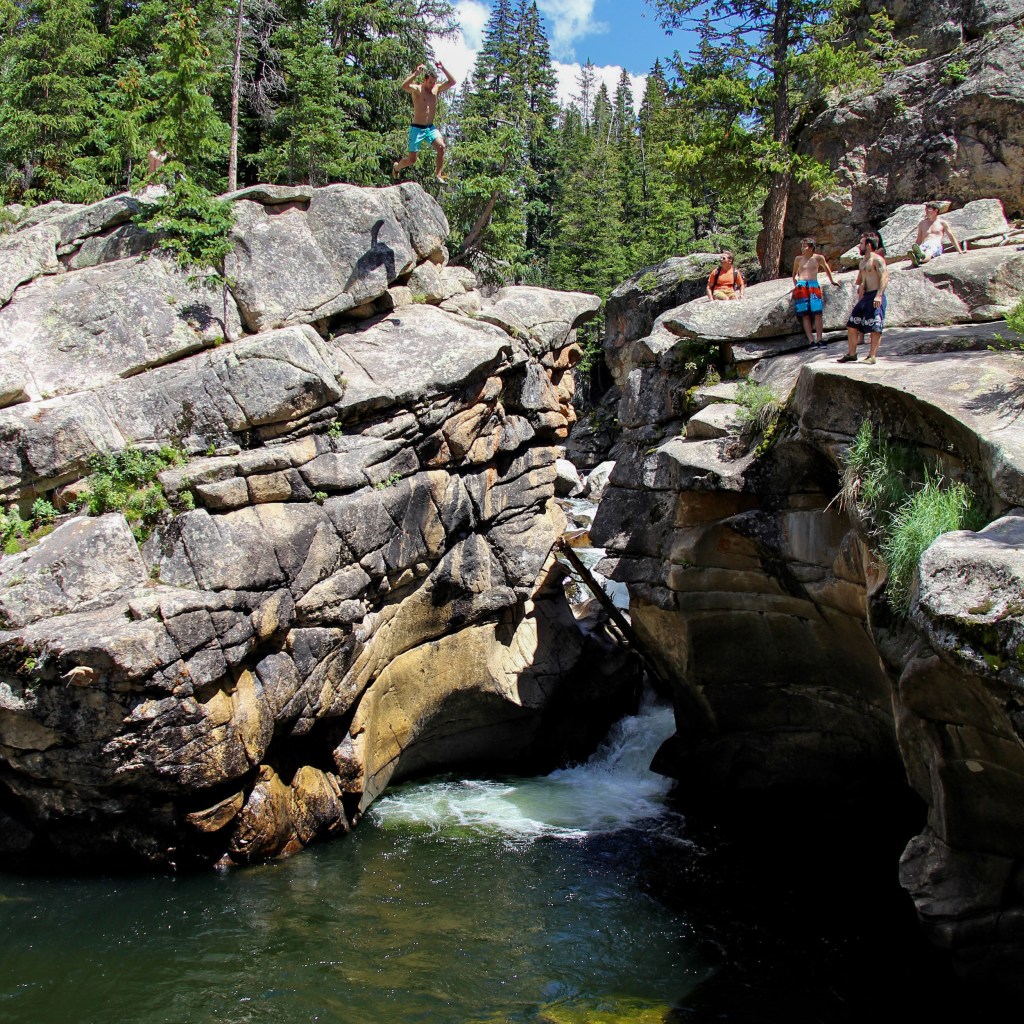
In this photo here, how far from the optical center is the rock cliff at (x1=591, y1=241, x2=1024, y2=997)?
919 cm

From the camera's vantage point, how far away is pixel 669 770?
60.8 feet

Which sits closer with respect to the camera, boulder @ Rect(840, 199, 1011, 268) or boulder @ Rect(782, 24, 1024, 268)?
boulder @ Rect(840, 199, 1011, 268)

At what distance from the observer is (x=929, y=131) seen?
71.5ft

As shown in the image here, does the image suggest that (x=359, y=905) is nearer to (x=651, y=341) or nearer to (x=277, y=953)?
(x=277, y=953)

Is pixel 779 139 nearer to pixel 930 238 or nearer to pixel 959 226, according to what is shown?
pixel 959 226

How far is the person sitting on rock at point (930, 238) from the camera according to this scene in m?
16.0

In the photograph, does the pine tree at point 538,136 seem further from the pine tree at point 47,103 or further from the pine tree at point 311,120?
the pine tree at point 47,103

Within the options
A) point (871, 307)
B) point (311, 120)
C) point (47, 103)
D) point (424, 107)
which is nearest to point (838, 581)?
point (871, 307)

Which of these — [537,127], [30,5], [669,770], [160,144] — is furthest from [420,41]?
[669,770]

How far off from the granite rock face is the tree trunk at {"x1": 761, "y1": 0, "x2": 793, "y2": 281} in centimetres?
103

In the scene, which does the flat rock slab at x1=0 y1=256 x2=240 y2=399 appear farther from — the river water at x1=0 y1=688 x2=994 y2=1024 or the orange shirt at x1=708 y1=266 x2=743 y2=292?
the orange shirt at x1=708 y1=266 x2=743 y2=292

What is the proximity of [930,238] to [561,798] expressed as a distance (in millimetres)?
12729

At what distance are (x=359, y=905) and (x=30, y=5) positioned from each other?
90.5ft

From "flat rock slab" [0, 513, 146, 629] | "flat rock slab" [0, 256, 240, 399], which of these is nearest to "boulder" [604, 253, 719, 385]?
"flat rock slab" [0, 256, 240, 399]
